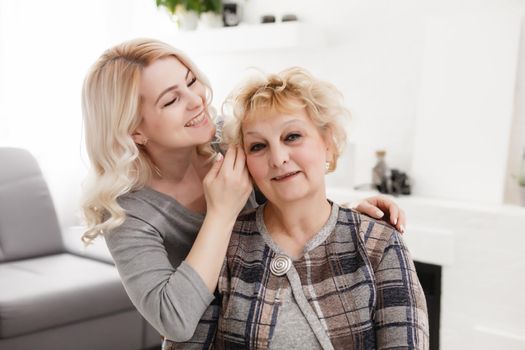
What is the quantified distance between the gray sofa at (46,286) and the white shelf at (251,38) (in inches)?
48.8

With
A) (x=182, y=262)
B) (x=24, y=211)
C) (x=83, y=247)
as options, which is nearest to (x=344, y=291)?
(x=182, y=262)

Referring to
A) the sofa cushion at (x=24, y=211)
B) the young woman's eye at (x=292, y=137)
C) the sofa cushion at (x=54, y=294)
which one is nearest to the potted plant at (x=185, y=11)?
the sofa cushion at (x=24, y=211)

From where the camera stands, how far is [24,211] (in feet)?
10.7

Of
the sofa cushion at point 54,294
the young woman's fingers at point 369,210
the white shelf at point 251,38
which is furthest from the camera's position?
the white shelf at point 251,38

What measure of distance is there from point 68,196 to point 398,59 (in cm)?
239

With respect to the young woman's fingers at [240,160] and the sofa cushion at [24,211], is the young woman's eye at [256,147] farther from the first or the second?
the sofa cushion at [24,211]

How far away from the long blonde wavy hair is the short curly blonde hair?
0.25 meters

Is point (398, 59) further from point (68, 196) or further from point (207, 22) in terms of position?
point (68, 196)

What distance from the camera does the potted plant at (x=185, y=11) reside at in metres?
3.83

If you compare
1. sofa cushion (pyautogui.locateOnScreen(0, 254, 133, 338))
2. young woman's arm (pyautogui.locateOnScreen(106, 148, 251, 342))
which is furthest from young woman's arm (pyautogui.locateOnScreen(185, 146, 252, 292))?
sofa cushion (pyautogui.locateOnScreen(0, 254, 133, 338))

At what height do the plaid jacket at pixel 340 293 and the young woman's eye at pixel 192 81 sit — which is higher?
the young woman's eye at pixel 192 81

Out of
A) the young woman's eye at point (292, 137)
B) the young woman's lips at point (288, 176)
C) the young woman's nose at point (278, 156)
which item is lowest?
the young woman's lips at point (288, 176)

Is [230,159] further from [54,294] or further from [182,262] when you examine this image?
Answer: [54,294]

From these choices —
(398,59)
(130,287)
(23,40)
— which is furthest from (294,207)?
(23,40)
